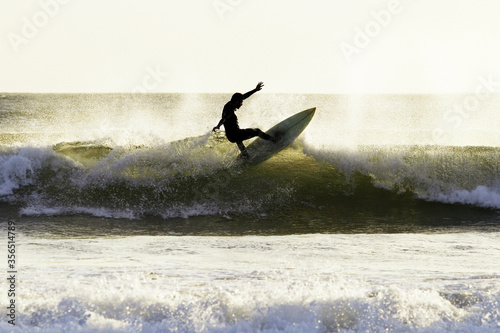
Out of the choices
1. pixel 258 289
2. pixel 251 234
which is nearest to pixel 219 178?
pixel 251 234

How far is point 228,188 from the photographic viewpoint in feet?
31.9

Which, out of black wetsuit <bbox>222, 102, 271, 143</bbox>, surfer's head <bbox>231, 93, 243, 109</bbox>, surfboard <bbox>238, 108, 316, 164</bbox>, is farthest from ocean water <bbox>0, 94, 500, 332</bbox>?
surfer's head <bbox>231, 93, 243, 109</bbox>

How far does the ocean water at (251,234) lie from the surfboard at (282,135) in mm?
301

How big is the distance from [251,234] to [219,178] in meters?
2.49

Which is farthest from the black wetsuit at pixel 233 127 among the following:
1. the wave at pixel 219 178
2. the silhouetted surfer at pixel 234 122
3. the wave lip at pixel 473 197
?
the wave lip at pixel 473 197

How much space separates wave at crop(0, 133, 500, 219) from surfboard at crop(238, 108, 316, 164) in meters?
0.25

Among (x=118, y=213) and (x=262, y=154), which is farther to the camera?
(x=262, y=154)

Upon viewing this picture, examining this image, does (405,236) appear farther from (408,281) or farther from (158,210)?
(158,210)

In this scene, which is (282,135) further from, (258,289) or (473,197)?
(258,289)

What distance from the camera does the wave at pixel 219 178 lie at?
365 inches

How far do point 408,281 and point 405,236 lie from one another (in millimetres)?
3050

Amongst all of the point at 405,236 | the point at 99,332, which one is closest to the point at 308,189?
the point at 405,236

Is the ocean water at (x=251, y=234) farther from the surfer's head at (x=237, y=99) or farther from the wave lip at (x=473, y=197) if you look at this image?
the surfer's head at (x=237, y=99)

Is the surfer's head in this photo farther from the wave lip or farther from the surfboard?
the wave lip
